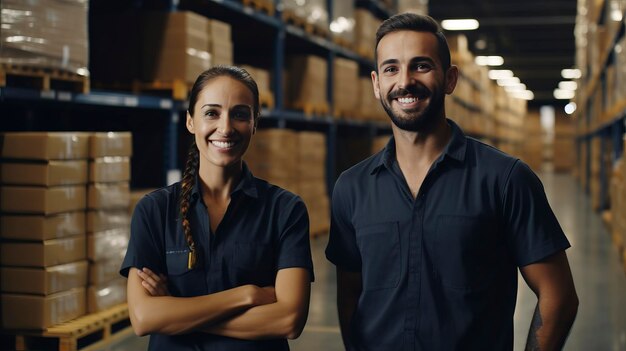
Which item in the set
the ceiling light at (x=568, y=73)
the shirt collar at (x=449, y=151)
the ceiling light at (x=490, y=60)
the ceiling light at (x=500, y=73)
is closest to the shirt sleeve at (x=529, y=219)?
the shirt collar at (x=449, y=151)

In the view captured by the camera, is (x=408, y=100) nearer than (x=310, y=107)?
Yes

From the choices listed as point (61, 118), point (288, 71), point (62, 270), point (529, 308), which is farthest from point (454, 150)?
point (288, 71)

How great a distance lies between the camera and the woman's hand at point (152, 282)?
8.24ft

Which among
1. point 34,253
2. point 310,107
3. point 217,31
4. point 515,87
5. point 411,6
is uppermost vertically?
point 515,87

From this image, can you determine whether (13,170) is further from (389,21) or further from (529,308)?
(529,308)

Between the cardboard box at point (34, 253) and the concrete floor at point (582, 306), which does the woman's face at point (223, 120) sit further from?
the concrete floor at point (582, 306)

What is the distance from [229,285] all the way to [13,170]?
2.43 meters

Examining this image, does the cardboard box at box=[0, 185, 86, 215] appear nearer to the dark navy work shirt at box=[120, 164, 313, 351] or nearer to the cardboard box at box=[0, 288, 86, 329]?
the cardboard box at box=[0, 288, 86, 329]

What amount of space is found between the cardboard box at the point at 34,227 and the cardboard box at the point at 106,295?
1.46ft

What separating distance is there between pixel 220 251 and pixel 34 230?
7.56 feet

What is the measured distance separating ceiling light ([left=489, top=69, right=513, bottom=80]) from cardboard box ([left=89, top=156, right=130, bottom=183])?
31.0m

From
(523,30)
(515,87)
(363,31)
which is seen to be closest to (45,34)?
(363,31)

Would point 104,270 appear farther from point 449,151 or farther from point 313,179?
point 313,179

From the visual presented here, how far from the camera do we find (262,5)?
807 centimetres
